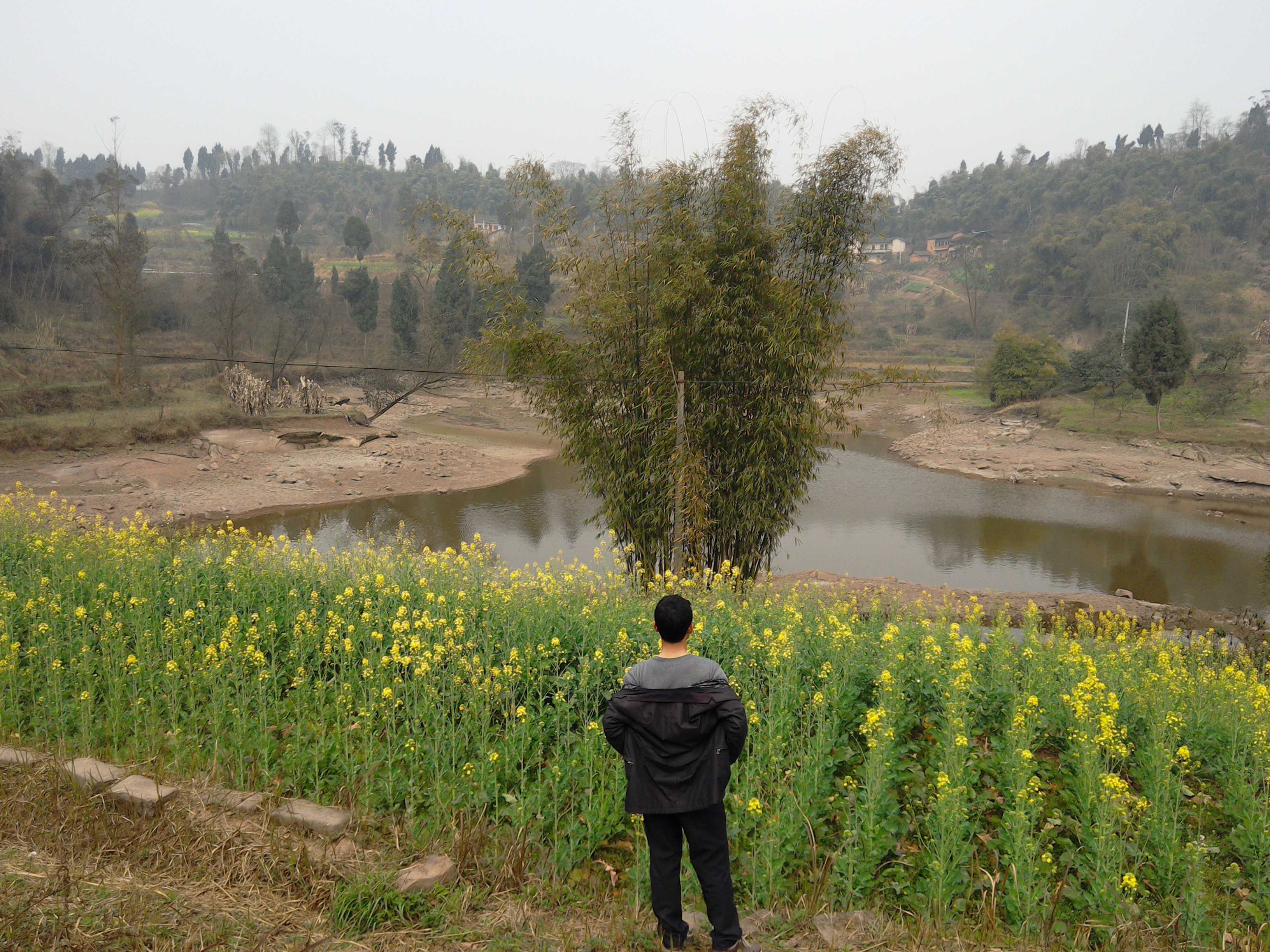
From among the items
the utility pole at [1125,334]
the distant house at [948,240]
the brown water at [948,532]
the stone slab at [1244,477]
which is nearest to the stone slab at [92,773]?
the brown water at [948,532]

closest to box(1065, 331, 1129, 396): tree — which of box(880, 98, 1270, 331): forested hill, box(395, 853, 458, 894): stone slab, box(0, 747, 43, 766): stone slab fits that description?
box(880, 98, 1270, 331): forested hill

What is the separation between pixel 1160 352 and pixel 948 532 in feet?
49.3

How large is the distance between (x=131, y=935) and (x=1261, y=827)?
441 cm

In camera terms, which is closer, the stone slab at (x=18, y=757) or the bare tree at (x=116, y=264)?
the stone slab at (x=18, y=757)

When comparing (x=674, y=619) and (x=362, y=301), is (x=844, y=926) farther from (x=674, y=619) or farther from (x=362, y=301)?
(x=362, y=301)

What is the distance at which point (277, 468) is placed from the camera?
22234 mm

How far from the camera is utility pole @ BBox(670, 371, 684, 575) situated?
339 inches

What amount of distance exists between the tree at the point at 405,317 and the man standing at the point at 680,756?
38.8 m

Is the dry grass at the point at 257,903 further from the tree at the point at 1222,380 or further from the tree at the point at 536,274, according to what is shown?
the tree at the point at 536,274

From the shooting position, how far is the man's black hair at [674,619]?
278 centimetres

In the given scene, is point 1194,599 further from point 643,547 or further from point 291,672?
point 291,672

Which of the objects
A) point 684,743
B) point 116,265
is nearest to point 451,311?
point 116,265

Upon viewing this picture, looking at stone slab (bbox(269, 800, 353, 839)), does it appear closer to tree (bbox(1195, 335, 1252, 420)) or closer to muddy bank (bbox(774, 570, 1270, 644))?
muddy bank (bbox(774, 570, 1270, 644))

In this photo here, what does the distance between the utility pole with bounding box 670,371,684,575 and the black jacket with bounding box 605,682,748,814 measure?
5.62 m
